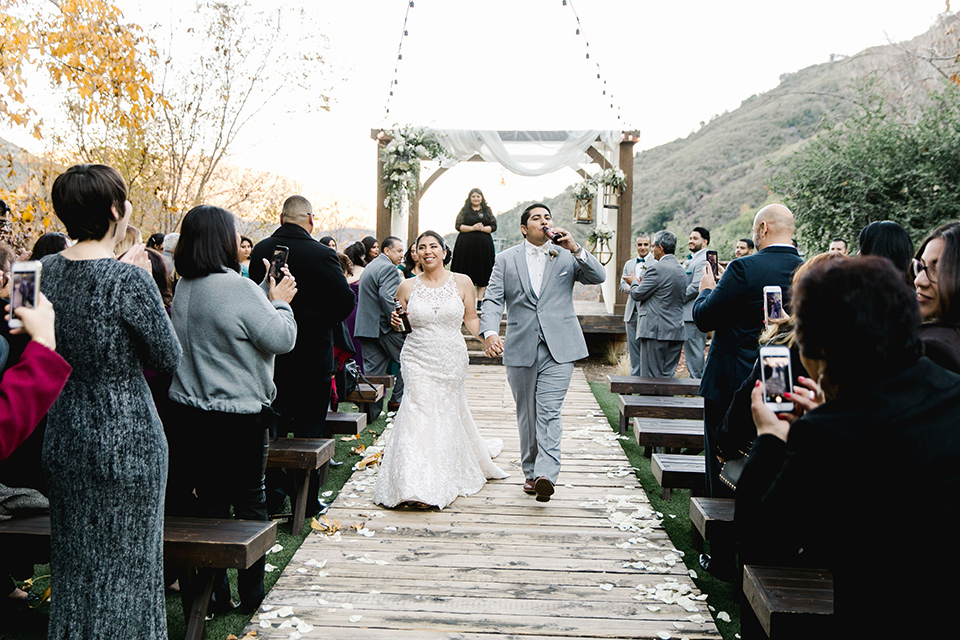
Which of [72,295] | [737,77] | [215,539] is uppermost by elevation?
[737,77]

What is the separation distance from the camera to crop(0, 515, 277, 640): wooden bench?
293cm

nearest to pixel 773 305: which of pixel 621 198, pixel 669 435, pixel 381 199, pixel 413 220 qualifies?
pixel 669 435

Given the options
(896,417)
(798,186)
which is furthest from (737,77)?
(896,417)

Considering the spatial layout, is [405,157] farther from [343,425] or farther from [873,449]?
[873,449]

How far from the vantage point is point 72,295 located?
7.89 ft

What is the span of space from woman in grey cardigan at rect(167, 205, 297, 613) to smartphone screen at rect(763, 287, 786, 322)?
2.34 m

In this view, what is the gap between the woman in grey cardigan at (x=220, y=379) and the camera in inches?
130

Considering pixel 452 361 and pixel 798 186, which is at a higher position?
pixel 798 186

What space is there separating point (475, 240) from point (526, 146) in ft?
10.8

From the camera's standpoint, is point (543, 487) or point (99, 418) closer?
point (99, 418)

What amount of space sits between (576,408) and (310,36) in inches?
284

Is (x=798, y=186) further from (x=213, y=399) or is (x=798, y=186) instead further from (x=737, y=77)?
(x=737, y=77)

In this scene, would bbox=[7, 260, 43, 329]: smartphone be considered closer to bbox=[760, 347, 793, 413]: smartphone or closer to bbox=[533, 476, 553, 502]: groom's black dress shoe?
bbox=[760, 347, 793, 413]: smartphone

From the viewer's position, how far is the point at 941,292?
95.0 inches
